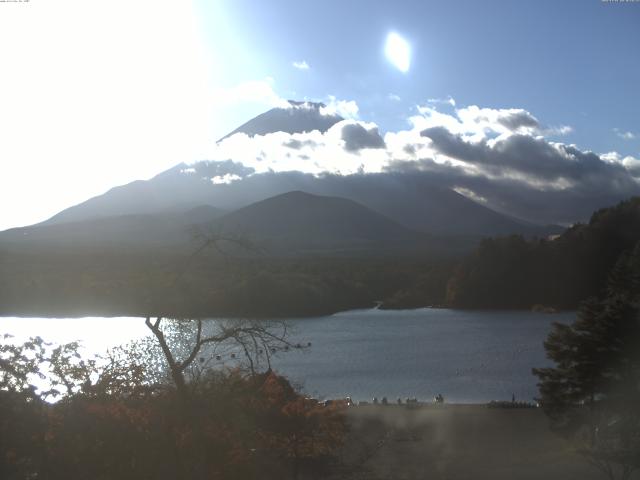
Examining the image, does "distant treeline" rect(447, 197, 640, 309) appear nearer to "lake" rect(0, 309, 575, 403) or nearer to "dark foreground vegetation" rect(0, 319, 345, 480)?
"lake" rect(0, 309, 575, 403)

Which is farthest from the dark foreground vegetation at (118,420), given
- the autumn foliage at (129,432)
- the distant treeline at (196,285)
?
the distant treeline at (196,285)

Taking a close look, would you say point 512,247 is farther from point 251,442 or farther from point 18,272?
point 251,442

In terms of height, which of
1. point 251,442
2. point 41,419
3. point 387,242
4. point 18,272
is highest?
point 387,242

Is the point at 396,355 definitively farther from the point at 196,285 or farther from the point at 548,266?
the point at 548,266

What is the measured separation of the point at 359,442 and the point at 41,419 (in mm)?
9272

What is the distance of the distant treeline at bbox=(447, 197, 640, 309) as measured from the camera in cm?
4675

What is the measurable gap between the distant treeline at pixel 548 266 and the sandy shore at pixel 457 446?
33772 mm

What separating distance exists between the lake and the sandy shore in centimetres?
195

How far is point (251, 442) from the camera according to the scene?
662 centimetres

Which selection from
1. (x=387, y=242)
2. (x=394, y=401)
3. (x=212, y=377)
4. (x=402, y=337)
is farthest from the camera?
(x=387, y=242)

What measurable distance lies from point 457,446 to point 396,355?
541 inches

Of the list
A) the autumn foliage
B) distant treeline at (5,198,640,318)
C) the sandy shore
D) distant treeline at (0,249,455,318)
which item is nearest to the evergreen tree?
the sandy shore

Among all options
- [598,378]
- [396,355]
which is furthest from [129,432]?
[396,355]

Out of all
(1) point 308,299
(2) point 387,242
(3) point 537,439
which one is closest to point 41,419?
(3) point 537,439
